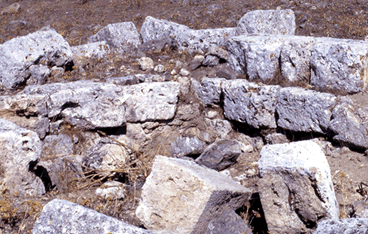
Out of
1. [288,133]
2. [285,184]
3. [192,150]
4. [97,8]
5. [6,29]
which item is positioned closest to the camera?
[285,184]

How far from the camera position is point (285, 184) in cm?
352

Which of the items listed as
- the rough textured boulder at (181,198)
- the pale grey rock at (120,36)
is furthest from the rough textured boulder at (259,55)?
the rough textured boulder at (181,198)

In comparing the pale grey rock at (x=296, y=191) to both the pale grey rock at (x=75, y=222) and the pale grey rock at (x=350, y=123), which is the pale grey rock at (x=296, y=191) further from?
the pale grey rock at (x=75, y=222)

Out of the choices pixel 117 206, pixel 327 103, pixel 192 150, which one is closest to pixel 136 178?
pixel 117 206

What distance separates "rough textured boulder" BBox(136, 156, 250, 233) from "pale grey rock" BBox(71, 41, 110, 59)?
3.67 meters

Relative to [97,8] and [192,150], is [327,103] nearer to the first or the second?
[192,150]

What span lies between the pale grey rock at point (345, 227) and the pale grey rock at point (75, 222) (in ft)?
4.46

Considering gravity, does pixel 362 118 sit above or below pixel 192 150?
above

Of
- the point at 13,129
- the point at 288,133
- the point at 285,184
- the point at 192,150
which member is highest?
the point at 13,129

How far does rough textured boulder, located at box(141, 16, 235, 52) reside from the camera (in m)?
6.81

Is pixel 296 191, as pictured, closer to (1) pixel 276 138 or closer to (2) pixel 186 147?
(1) pixel 276 138

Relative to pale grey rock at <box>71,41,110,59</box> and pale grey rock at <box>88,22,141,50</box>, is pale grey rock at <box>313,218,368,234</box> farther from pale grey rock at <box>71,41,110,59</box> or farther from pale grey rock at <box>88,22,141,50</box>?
pale grey rock at <box>88,22,141,50</box>

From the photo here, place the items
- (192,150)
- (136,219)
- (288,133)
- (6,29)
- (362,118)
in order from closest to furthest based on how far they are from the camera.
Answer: (136,219) → (362,118) → (288,133) → (192,150) → (6,29)

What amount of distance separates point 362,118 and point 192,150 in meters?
2.52
